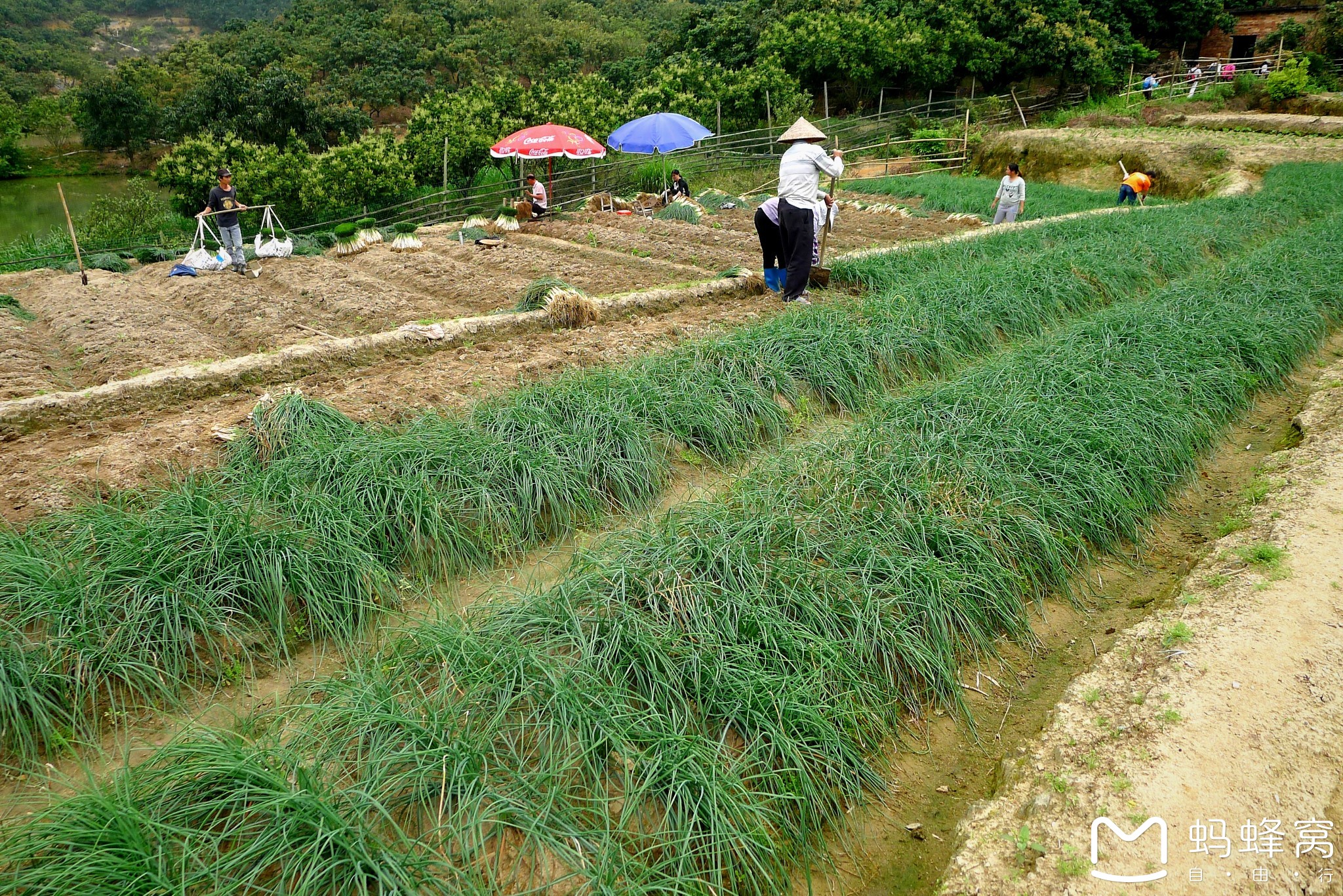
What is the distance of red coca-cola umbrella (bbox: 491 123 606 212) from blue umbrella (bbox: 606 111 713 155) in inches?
25.4

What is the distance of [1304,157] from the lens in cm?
1462

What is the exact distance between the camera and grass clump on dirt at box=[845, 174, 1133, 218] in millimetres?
11773

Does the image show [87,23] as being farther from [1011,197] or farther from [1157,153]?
[1157,153]

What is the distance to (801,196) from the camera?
20.0ft

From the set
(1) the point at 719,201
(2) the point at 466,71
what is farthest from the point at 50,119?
(1) the point at 719,201

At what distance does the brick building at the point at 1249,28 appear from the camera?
23141 millimetres

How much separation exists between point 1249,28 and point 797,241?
2721 centimetres

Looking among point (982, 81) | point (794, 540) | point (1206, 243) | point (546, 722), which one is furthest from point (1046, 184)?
point (546, 722)

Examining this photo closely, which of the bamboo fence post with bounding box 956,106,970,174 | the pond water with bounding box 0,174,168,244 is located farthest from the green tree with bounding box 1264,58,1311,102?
the pond water with bounding box 0,174,168,244

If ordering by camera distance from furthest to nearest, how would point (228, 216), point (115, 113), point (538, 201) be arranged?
point (115, 113)
point (538, 201)
point (228, 216)

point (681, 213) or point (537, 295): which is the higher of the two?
point (681, 213)

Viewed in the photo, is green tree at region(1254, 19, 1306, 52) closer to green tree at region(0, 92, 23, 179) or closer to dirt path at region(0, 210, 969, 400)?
dirt path at region(0, 210, 969, 400)

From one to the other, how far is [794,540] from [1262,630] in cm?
169

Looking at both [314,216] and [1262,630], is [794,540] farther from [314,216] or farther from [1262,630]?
[314,216]
